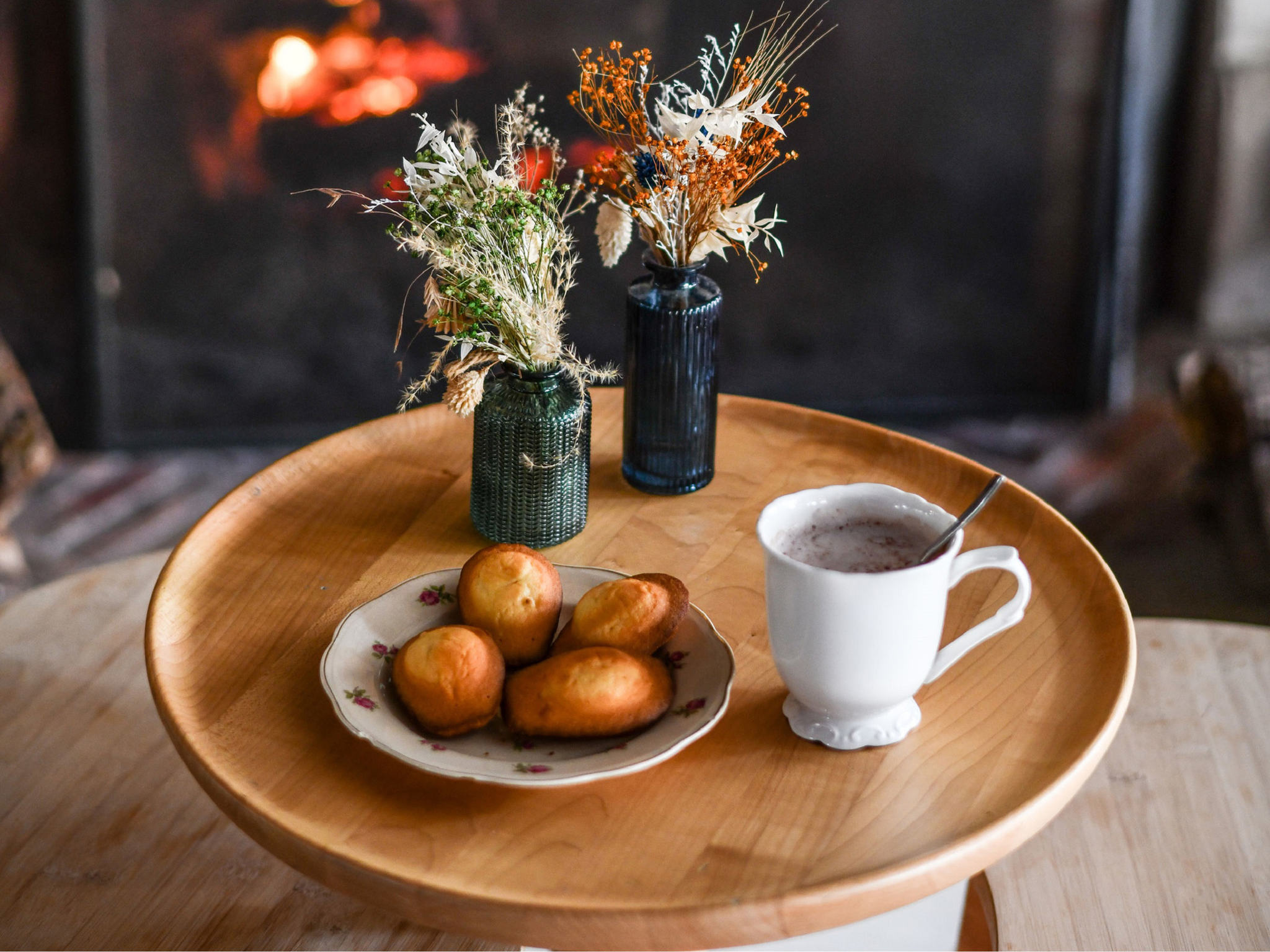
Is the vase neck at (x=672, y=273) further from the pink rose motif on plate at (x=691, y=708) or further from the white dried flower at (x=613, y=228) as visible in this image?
the pink rose motif on plate at (x=691, y=708)

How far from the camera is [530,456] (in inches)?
40.6

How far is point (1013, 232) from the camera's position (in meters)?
2.25

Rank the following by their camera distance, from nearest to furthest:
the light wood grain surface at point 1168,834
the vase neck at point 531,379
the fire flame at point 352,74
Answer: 1. the light wood grain surface at point 1168,834
2. the vase neck at point 531,379
3. the fire flame at point 352,74

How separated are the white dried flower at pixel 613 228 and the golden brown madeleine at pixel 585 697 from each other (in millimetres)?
408

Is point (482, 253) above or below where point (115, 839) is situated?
above

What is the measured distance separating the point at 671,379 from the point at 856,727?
41 centimetres

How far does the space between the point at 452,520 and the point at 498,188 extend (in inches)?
12.9

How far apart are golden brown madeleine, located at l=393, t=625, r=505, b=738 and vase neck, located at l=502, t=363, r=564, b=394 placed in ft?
0.89

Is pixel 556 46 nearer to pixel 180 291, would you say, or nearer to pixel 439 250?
pixel 180 291

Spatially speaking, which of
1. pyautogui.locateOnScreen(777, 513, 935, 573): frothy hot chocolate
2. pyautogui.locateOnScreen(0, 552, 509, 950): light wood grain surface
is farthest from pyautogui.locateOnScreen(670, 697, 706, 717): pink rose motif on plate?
pyautogui.locateOnScreen(0, 552, 509, 950): light wood grain surface

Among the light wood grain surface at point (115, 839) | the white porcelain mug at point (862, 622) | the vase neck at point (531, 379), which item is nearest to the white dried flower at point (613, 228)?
the vase neck at point (531, 379)

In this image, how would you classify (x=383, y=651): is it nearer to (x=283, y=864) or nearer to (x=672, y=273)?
(x=283, y=864)

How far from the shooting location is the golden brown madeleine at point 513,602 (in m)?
0.88

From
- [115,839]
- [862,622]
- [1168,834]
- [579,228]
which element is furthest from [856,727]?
[579,228]
